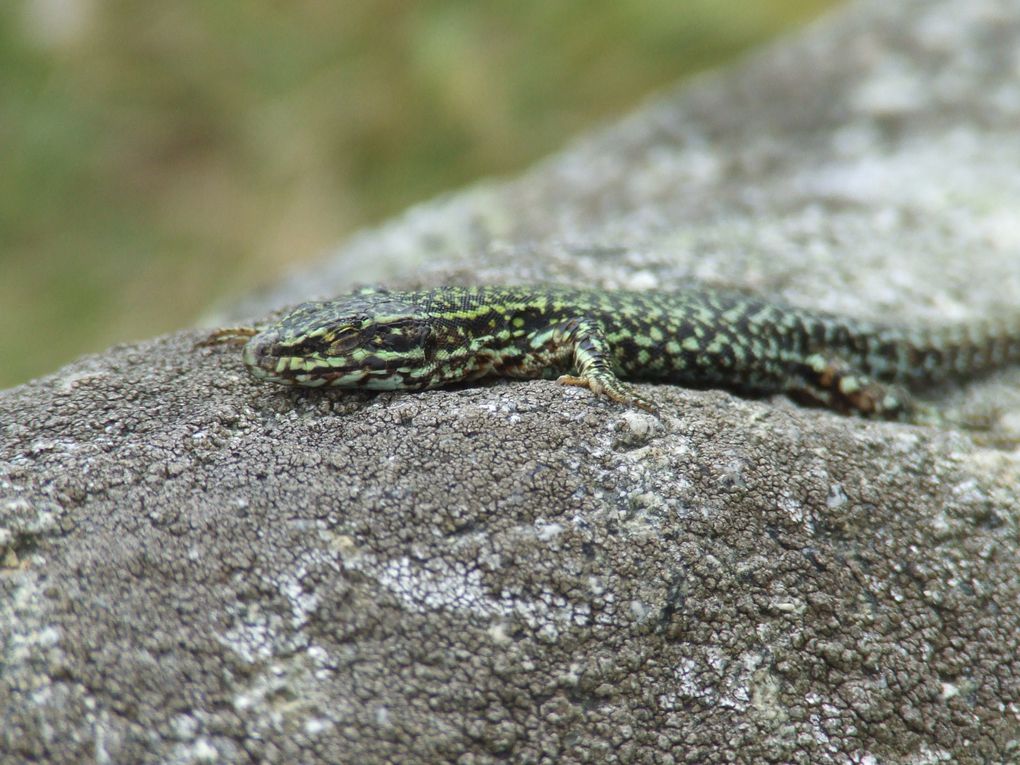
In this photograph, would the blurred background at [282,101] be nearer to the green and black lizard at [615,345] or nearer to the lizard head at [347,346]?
the green and black lizard at [615,345]

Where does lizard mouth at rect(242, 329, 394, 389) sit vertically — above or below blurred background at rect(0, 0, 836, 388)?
below

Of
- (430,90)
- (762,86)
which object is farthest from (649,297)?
(430,90)

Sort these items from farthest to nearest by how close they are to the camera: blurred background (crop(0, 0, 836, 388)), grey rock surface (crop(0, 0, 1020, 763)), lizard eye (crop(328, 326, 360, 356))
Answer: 1. blurred background (crop(0, 0, 836, 388))
2. lizard eye (crop(328, 326, 360, 356))
3. grey rock surface (crop(0, 0, 1020, 763))

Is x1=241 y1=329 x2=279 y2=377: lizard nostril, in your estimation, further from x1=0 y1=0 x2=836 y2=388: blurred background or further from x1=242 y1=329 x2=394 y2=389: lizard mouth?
x1=0 y1=0 x2=836 y2=388: blurred background

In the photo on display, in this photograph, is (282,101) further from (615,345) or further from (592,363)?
(592,363)

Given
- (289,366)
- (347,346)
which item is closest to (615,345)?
(347,346)

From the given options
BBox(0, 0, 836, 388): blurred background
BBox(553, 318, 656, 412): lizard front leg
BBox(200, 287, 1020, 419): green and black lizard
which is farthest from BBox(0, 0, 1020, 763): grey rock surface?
BBox(0, 0, 836, 388): blurred background

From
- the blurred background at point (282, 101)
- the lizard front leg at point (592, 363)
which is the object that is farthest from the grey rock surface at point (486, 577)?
the blurred background at point (282, 101)

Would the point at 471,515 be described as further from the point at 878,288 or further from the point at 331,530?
the point at 878,288
